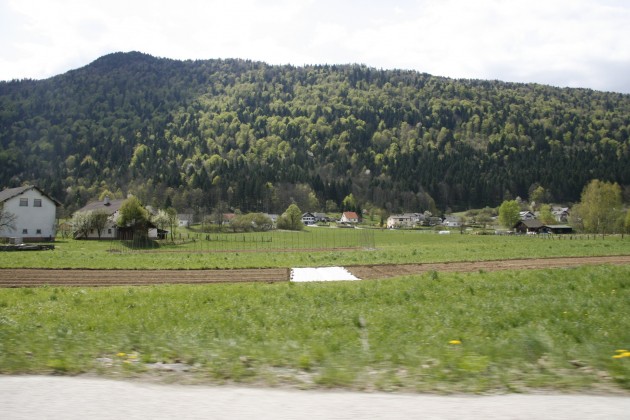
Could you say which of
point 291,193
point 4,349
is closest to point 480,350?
point 4,349

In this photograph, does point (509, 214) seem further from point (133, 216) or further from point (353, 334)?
point (353, 334)

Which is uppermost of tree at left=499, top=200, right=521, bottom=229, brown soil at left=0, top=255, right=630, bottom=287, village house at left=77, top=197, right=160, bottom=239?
tree at left=499, top=200, right=521, bottom=229

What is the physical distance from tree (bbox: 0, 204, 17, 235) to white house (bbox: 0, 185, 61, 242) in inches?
22.0

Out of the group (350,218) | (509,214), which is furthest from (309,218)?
(509,214)

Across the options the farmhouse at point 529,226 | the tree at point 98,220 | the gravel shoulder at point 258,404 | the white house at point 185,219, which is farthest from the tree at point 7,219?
the farmhouse at point 529,226

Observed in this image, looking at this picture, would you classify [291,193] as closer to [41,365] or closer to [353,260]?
[353,260]

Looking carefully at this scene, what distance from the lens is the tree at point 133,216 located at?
7200cm

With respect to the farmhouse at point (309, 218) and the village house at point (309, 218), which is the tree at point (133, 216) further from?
the village house at point (309, 218)

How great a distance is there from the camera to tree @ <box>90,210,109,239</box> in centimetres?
7606

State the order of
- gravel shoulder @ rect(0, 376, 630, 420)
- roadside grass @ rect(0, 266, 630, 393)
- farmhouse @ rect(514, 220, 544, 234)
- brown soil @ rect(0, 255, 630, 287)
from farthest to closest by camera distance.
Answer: farmhouse @ rect(514, 220, 544, 234)
brown soil @ rect(0, 255, 630, 287)
roadside grass @ rect(0, 266, 630, 393)
gravel shoulder @ rect(0, 376, 630, 420)

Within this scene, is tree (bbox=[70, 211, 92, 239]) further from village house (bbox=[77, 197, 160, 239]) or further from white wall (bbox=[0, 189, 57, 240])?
white wall (bbox=[0, 189, 57, 240])

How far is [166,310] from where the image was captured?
14875mm

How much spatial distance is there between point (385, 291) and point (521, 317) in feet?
21.7

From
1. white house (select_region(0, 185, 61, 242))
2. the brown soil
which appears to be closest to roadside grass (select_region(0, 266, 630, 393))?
the brown soil
